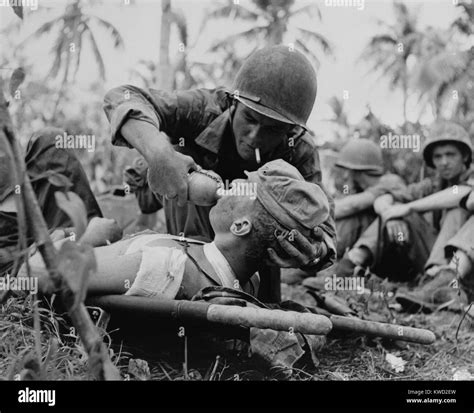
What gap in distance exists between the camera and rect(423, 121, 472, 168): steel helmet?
6.50 m

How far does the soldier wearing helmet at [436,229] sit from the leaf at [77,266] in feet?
10.8

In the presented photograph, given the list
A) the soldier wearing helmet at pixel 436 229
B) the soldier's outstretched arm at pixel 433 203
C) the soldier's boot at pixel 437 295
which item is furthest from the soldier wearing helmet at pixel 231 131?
the soldier's outstretched arm at pixel 433 203

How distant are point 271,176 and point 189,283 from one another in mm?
548

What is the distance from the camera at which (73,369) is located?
9.60ft

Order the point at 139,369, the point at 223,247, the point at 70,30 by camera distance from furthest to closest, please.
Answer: the point at 70,30 → the point at 223,247 → the point at 139,369

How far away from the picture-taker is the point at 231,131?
4.21 m

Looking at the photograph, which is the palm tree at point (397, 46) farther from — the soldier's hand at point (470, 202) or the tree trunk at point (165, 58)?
the soldier's hand at point (470, 202)

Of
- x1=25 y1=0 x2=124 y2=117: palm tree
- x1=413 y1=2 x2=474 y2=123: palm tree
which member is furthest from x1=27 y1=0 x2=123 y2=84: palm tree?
x1=413 y1=2 x2=474 y2=123: palm tree

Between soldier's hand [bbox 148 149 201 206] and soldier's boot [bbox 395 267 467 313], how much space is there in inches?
87.7

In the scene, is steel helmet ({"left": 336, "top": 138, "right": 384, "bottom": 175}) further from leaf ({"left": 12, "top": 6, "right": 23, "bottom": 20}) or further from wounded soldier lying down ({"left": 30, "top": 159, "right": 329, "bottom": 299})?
leaf ({"left": 12, "top": 6, "right": 23, "bottom": 20})

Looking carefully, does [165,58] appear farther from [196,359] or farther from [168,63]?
[196,359]

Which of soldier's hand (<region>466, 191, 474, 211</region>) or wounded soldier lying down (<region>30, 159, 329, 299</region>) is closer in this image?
wounded soldier lying down (<region>30, 159, 329, 299</region>)

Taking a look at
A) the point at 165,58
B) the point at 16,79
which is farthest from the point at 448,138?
the point at 165,58

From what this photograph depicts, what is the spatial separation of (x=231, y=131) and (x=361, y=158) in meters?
3.53
